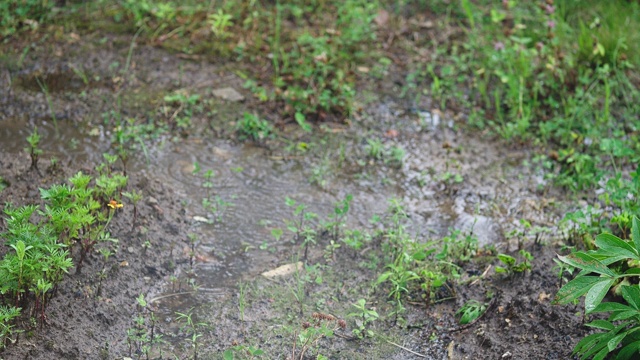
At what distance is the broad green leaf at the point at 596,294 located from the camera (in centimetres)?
229

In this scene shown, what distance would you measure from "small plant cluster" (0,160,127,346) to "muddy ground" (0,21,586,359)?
0.31ft

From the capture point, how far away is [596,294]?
2309mm

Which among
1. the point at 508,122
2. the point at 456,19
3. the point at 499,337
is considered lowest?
the point at 499,337

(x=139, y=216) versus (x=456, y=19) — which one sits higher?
(x=456, y=19)

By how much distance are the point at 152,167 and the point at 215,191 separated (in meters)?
0.49

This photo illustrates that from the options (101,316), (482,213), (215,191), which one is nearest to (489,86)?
(482,213)

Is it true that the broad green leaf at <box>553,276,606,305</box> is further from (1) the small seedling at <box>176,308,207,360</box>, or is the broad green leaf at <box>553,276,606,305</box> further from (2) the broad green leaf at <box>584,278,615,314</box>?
(1) the small seedling at <box>176,308,207,360</box>

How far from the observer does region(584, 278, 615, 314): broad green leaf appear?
2.29 meters

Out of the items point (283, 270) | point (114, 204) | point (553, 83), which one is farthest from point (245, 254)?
point (553, 83)

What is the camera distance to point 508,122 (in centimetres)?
495

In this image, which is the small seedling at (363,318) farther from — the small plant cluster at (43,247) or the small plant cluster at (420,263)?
the small plant cluster at (43,247)

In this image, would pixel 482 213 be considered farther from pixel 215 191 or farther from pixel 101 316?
pixel 101 316

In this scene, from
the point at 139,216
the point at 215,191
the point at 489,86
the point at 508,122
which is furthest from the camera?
the point at 489,86

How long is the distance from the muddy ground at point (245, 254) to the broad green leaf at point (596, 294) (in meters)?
0.68
